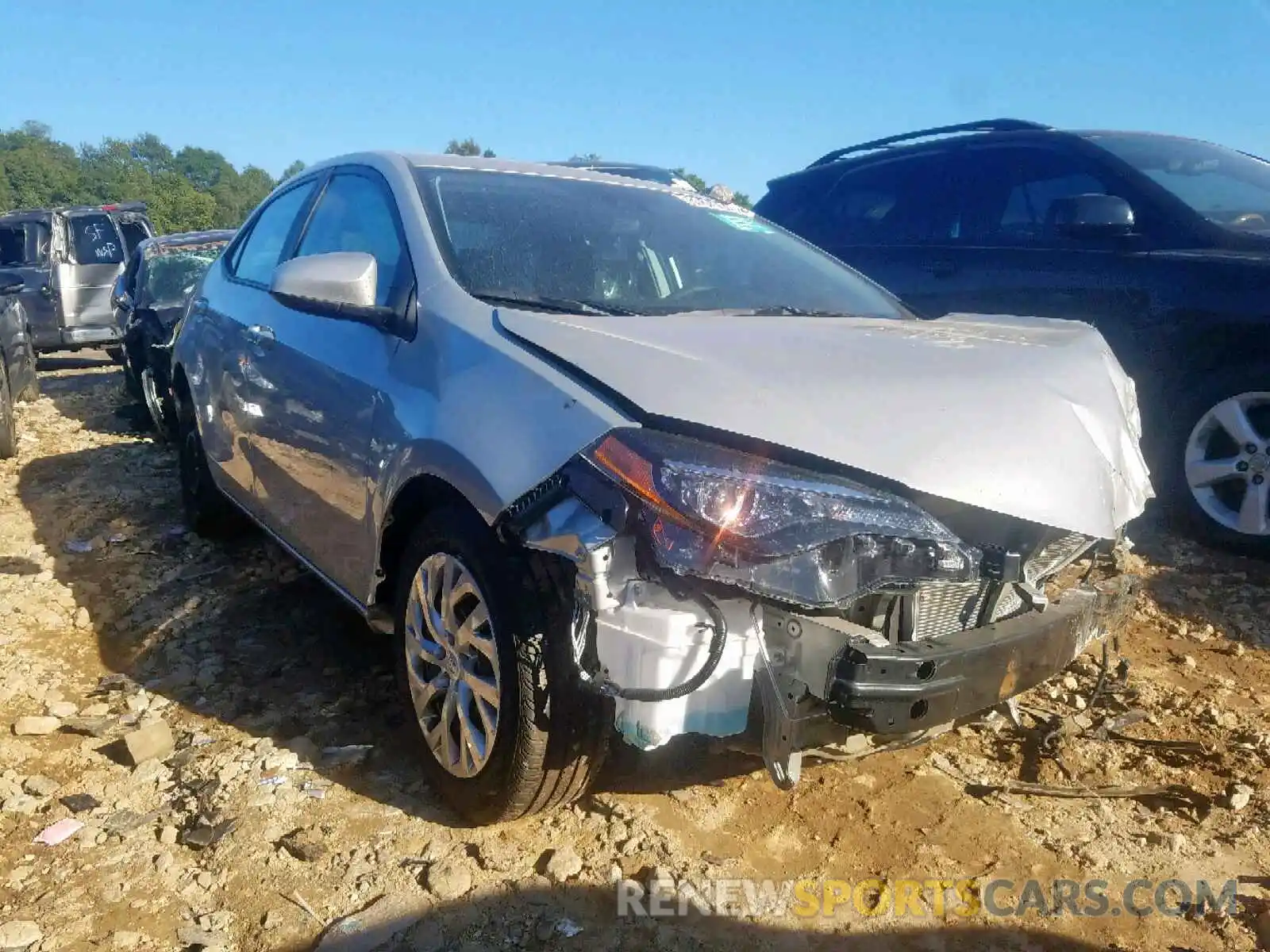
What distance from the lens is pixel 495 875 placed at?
230 cm

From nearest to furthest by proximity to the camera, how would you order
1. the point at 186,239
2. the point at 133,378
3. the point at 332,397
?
1. the point at 332,397
2. the point at 133,378
3. the point at 186,239

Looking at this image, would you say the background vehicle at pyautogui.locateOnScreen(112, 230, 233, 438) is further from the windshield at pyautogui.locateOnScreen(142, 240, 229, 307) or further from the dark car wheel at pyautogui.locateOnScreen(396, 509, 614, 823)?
the dark car wheel at pyautogui.locateOnScreen(396, 509, 614, 823)

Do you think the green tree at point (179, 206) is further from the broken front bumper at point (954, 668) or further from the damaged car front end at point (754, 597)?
the broken front bumper at point (954, 668)

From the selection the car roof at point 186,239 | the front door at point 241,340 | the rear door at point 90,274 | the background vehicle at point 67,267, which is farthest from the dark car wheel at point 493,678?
→ the rear door at point 90,274

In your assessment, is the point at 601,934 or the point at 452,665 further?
the point at 452,665

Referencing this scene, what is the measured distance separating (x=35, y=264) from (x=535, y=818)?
1273 cm

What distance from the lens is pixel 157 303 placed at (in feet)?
25.2

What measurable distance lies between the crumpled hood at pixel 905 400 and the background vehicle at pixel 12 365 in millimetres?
5810

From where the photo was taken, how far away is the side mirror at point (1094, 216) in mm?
4312

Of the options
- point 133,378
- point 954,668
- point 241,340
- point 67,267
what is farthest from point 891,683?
point 67,267

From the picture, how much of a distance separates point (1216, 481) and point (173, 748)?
426cm

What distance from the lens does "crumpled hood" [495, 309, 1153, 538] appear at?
1999mm

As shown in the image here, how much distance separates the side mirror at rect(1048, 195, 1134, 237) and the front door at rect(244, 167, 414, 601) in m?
3.04

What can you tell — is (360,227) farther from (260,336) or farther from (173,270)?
(173,270)
